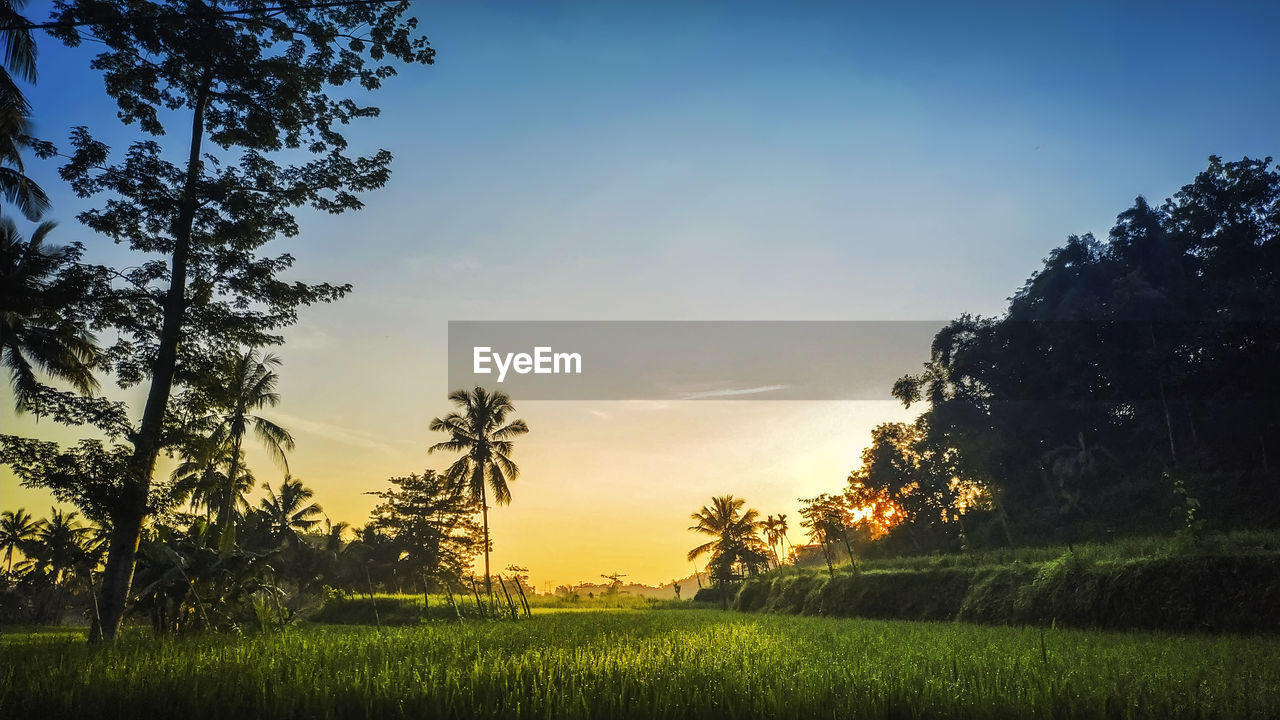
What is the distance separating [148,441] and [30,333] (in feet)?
43.4

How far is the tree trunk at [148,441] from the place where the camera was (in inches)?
468

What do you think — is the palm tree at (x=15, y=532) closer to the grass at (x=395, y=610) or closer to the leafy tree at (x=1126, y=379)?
the grass at (x=395, y=610)

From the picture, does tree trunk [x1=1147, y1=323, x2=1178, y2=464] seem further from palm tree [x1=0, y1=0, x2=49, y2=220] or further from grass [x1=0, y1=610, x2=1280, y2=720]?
palm tree [x1=0, y1=0, x2=49, y2=220]

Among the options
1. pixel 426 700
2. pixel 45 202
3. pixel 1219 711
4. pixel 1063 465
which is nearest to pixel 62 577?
pixel 45 202

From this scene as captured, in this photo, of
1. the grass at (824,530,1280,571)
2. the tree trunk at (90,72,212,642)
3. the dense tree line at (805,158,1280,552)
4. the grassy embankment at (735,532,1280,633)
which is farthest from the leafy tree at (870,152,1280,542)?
the tree trunk at (90,72,212,642)

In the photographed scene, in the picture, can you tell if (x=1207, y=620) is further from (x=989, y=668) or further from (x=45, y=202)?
(x=45, y=202)

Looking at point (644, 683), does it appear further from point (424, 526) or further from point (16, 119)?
point (424, 526)

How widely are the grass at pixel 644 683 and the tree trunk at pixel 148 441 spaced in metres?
2.59

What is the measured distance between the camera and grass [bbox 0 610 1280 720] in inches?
212

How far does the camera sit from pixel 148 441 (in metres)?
12.2

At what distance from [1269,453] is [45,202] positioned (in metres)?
49.9

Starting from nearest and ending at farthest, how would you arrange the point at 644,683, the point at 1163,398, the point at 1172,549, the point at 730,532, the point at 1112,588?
1. the point at 644,683
2. the point at 1112,588
3. the point at 1172,549
4. the point at 1163,398
5. the point at 730,532

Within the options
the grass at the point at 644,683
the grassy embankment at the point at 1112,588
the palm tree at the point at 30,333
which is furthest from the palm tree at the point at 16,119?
the grassy embankment at the point at 1112,588

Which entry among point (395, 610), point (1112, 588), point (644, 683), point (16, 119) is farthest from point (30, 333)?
point (1112, 588)
